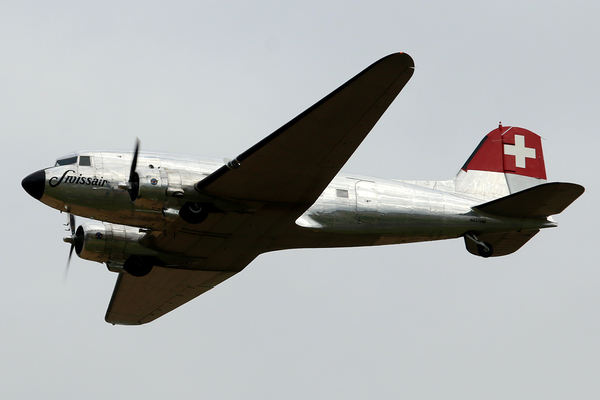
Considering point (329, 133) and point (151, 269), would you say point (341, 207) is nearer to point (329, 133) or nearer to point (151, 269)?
point (329, 133)

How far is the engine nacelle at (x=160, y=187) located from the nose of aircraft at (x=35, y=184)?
2150 mm

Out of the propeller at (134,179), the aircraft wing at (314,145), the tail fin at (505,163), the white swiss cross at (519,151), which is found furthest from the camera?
the white swiss cross at (519,151)

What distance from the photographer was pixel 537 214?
21.8m

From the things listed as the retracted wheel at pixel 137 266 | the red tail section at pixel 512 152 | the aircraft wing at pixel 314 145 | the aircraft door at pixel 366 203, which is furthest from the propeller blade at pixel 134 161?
the red tail section at pixel 512 152

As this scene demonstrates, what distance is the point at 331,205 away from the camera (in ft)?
65.1

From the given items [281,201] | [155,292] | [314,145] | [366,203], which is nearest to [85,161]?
[281,201]

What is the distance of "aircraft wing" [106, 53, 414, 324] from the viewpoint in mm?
16438

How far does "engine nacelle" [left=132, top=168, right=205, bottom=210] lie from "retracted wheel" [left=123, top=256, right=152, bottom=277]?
3.46 metres

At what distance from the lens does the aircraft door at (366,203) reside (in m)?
20.0

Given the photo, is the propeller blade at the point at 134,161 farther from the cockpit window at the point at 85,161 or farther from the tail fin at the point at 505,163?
the tail fin at the point at 505,163

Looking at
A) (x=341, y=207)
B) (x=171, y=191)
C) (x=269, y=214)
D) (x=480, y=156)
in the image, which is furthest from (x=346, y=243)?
(x=480, y=156)

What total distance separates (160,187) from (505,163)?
41.3 feet

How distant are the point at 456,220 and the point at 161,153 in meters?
8.53

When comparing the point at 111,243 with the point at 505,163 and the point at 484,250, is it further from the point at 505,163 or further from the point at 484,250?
the point at 505,163
